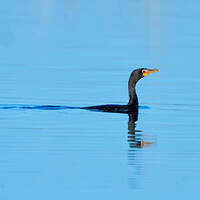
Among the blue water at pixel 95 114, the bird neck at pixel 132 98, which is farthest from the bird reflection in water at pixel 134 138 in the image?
the bird neck at pixel 132 98

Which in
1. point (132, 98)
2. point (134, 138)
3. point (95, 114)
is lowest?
point (134, 138)

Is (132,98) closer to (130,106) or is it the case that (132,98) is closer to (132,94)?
(132,94)

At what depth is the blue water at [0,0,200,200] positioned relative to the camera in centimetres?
1305

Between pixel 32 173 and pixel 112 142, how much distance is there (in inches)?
111

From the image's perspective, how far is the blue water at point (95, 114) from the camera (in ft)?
42.8

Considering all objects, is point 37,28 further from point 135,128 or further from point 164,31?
point 135,128

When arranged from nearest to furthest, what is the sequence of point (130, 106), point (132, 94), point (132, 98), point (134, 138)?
1. point (134, 138)
2. point (130, 106)
3. point (132, 98)
4. point (132, 94)

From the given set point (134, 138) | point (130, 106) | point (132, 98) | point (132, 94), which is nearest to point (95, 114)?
point (130, 106)

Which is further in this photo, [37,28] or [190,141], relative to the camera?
[37,28]

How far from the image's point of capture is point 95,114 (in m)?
18.9

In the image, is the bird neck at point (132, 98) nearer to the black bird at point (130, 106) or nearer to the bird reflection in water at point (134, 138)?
the black bird at point (130, 106)

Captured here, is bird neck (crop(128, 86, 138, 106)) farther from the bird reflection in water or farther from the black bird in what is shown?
the bird reflection in water

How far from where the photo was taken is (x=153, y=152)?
1520cm

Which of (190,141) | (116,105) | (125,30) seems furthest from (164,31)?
(190,141)
